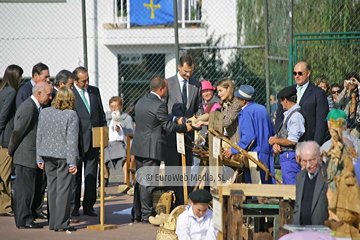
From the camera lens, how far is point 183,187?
8.37 meters

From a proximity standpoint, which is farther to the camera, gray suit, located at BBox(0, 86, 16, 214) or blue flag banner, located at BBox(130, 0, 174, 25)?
blue flag banner, located at BBox(130, 0, 174, 25)

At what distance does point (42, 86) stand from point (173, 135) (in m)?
1.94

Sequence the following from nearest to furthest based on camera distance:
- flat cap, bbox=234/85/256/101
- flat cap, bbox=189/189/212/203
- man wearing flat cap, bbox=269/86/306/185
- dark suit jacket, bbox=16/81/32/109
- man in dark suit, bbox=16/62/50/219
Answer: flat cap, bbox=189/189/212/203, man wearing flat cap, bbox=269/86/306/185, flat cap, bbox=234/85/256/101, man in dark suit, bbox=16/62/50/219, dark suit jacket, bbox=16/81/32/109

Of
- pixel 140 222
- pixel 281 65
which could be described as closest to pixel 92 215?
pixel 140 222

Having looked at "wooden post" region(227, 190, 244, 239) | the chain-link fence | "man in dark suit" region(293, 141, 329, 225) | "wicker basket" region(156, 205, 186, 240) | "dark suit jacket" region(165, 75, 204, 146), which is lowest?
"wicker basket" region(156, 205, 186, 240)

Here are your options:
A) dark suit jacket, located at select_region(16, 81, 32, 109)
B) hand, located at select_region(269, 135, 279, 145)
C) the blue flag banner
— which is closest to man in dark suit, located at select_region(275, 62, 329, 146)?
hand, located at select_region(269, 135, 279, 145)

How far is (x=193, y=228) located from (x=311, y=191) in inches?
54.5

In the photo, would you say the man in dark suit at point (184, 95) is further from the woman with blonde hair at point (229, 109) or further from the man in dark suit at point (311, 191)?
the man in dark suit at point (311, 191)

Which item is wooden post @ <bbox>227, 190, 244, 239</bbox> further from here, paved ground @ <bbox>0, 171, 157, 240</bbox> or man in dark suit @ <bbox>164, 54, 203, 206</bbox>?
man in dark suit @ <bbox>164, 54, 203, 206</bbox>

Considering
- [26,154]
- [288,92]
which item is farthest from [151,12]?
[288,92]

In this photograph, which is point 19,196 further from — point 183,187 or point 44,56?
point 44,56

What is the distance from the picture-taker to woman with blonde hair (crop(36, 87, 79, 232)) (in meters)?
7.43

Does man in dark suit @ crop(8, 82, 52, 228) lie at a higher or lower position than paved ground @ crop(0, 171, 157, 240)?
higher

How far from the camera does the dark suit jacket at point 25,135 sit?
7695 mm
